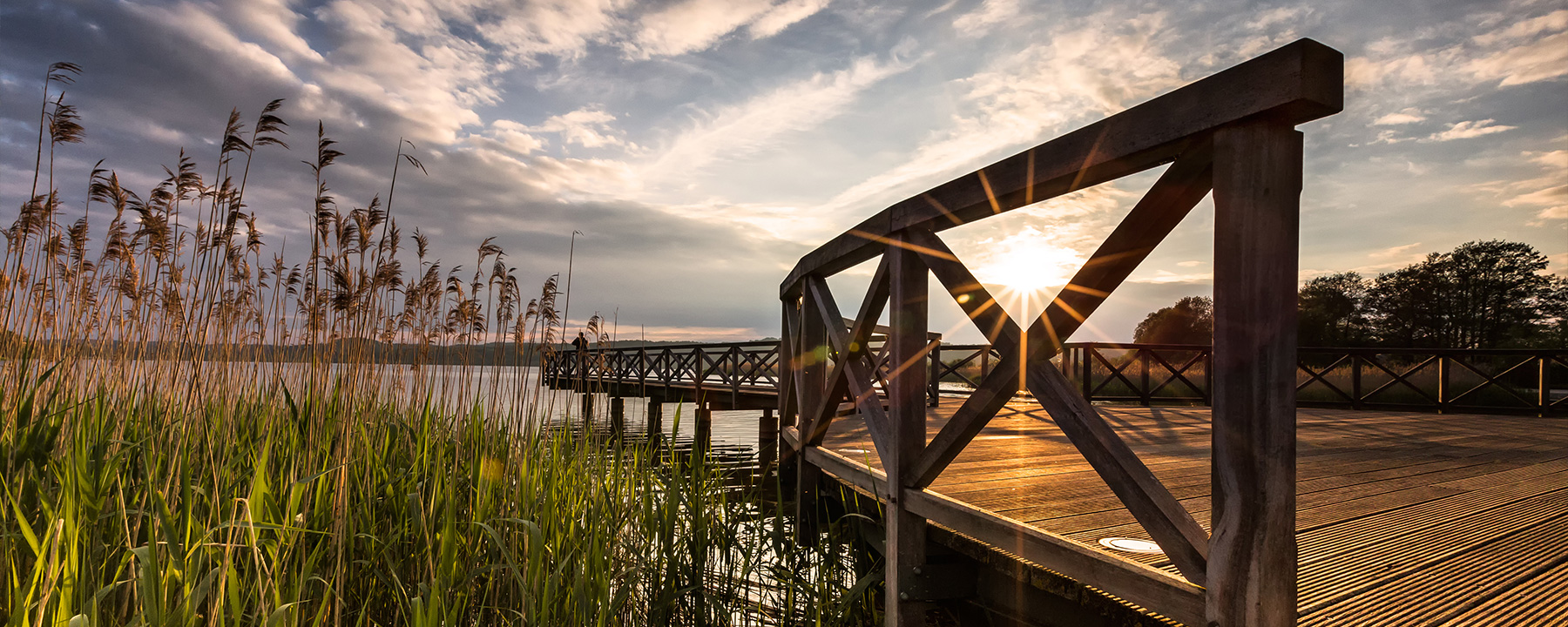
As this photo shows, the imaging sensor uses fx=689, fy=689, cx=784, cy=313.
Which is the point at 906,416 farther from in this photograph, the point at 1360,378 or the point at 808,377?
the point at 1360,378

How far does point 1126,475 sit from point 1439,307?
142 feet

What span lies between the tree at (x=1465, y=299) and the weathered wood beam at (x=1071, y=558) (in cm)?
4055

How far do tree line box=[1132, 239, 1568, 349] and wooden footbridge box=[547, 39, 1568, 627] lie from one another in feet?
111

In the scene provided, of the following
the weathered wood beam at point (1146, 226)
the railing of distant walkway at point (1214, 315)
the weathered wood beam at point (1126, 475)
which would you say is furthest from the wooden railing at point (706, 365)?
the weathered wood beam at point (1146, 226)

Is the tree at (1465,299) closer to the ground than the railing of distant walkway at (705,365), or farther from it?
farther from it

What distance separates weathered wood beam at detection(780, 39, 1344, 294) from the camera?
119 centimetres

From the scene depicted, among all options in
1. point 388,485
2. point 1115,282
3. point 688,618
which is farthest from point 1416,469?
point 388,485

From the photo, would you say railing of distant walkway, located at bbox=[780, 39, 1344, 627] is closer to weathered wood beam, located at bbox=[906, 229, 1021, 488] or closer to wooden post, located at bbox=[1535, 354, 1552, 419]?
weathered wood beam, located at bbox=[906, 229, 1021, 488]

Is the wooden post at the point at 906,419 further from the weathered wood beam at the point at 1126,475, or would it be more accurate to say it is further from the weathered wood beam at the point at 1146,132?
the weathered wood beam at the point at 1126,475

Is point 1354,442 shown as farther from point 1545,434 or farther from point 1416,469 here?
point 1545,434

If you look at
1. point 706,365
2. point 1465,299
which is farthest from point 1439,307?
point 706,365

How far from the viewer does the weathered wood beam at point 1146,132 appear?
1194mm

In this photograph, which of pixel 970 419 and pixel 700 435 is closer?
pixel 970 419

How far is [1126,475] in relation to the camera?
1495mm
